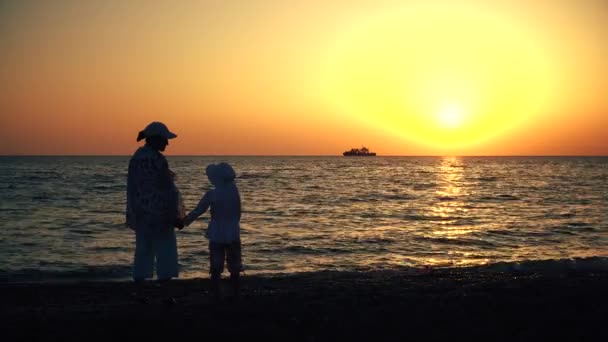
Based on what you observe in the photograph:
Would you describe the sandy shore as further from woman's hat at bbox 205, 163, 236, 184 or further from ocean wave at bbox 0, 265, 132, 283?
ocean wave at bbox 0, 265, 132, 283

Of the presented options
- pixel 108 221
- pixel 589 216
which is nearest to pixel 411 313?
pixel 108 221

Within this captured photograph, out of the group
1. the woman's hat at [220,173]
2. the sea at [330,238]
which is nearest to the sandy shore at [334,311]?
the woman's hat at [220,173]

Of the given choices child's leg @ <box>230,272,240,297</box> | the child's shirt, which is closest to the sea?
child's leg @ <box>230,272,240,297</box>

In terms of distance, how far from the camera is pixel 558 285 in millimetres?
8477

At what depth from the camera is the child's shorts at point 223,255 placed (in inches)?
278

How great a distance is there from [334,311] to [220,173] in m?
2.13

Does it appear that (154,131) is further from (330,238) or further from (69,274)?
(330,238)

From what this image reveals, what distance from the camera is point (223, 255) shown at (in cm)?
712

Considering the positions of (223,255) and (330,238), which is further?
(330,238)

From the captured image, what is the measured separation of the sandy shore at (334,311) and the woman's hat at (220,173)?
1545 mm

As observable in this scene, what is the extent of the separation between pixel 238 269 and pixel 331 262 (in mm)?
6929

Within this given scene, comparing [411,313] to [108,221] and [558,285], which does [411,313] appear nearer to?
[558,285]

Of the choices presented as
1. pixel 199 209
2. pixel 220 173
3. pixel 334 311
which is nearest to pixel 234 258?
pixel 199 209

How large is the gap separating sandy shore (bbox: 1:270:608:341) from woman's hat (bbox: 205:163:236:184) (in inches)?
60.8
